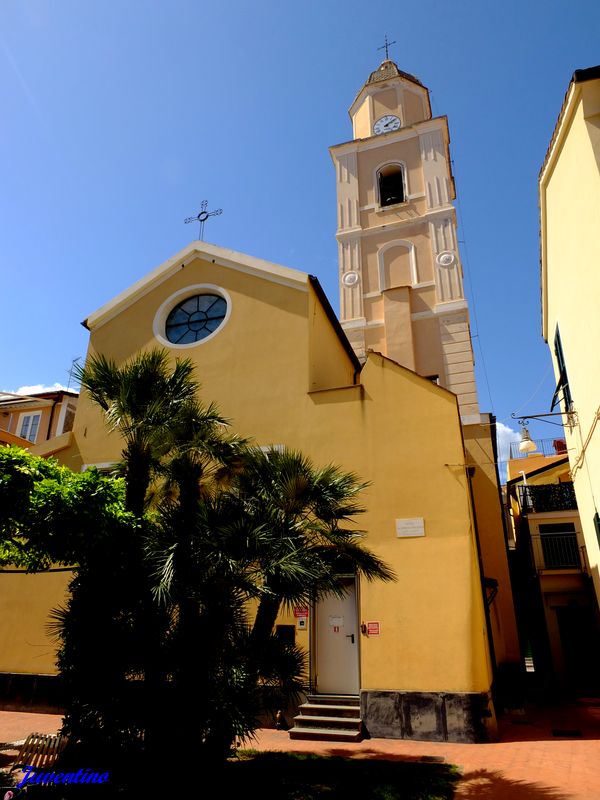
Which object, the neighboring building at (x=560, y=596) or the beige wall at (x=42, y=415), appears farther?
the beige wall at (x=42, y=415)

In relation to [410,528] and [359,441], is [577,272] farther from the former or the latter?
[410,528]

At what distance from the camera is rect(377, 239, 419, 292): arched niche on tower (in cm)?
2205

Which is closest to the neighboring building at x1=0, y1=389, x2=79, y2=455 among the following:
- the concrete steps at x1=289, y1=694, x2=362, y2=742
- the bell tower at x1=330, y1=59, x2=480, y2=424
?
the bell tower at x1=330, y1=59, x2=480, y2=424

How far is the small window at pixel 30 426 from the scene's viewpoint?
2516cm

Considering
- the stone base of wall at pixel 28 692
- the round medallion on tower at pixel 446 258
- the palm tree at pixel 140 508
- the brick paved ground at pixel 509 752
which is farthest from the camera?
the round medallion on tower at pixel 446 258

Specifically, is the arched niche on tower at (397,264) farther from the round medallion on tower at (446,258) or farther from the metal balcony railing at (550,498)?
the metal balcony railing at (550,498)

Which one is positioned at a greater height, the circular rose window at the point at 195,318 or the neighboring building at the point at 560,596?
the circular rose window at the point at 195,318

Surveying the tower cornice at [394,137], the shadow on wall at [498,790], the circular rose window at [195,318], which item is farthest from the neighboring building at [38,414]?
the shadow on wall at [498,790]

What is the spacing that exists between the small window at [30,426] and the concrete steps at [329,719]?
66.3 ft

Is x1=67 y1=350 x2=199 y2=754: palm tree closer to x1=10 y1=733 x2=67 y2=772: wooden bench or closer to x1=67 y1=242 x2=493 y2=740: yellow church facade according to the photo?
x1=10 y1=733 x2=67 y2=772: wooden bench

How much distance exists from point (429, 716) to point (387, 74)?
95.1 feet

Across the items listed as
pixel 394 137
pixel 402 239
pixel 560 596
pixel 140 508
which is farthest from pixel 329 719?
pixel 394 137

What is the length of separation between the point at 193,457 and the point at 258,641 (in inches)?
127

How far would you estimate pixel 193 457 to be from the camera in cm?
888
